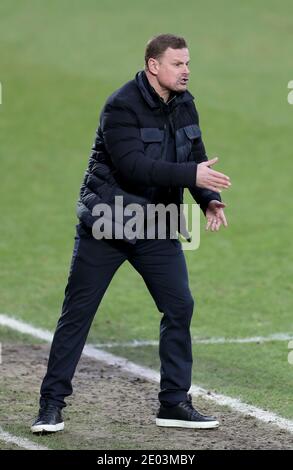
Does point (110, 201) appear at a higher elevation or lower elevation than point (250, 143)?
lower

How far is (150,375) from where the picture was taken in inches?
348

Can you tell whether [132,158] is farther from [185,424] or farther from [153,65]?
[185,424]

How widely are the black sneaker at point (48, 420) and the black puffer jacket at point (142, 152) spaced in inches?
43.2

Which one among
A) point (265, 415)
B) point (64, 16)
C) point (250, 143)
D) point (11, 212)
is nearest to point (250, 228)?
point (11, 212)

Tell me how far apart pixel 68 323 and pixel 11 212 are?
8642 mm

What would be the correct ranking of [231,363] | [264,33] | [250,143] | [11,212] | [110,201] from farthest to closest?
[264,33] < [250,143] < [11,212] < [231,363] < [110,201]

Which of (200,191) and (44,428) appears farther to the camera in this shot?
(200,191)

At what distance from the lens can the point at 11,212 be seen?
52.1ft

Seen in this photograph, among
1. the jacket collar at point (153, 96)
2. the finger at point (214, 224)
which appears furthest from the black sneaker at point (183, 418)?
the jacket collar at point (153, 96)

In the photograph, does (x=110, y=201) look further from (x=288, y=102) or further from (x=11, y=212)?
(x=288, y=102)

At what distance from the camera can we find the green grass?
418 inches

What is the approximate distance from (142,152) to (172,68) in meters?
0.52

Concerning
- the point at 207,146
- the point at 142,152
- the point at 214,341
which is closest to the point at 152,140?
the point at 142,152
